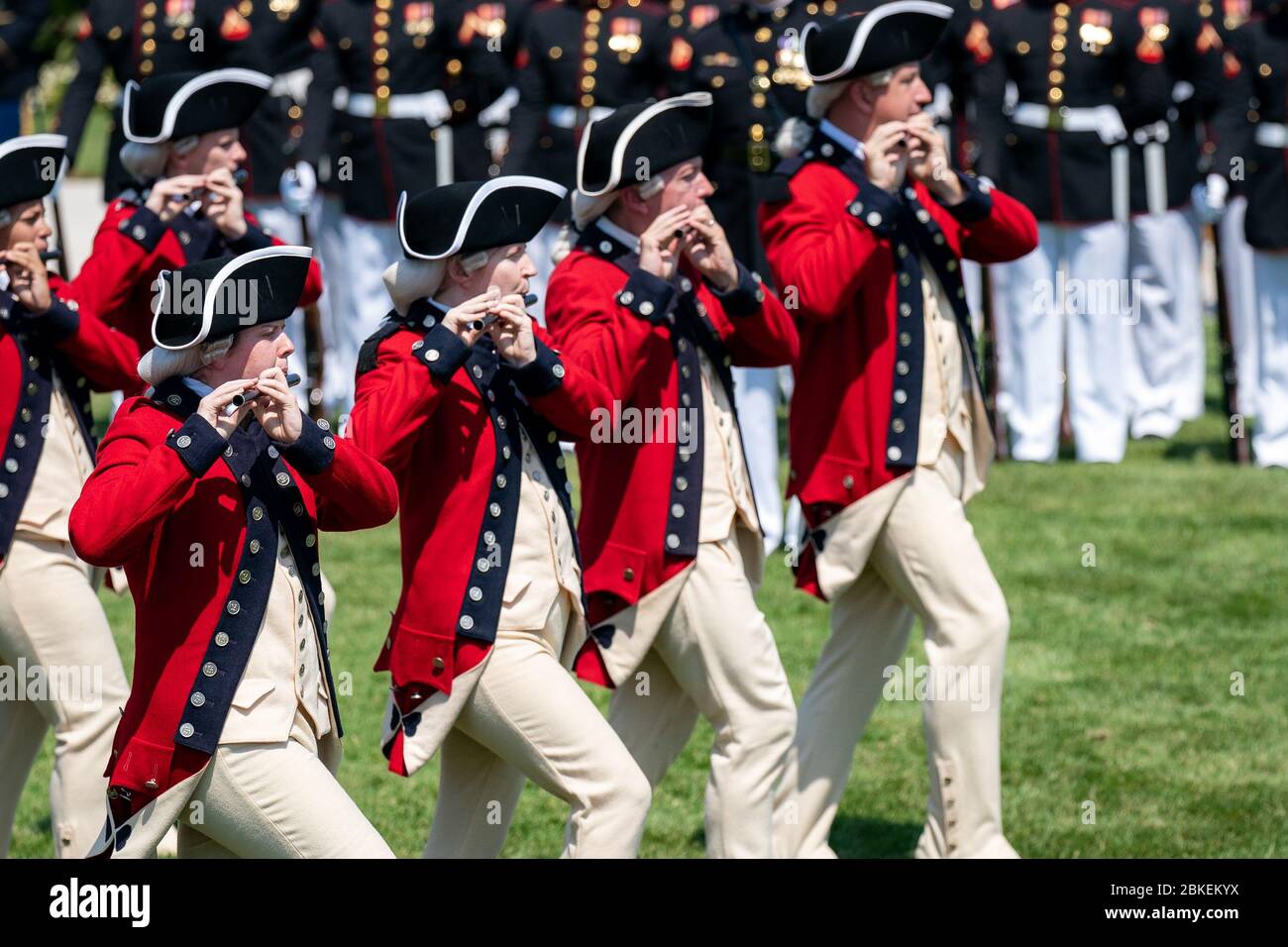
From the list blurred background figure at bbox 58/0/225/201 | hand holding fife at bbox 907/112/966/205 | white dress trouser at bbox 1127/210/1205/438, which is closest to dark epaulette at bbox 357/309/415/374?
hand holding fife at bbox 907/112/966/205

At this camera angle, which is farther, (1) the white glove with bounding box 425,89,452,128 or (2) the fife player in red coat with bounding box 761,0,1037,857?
(1) the white glove with bounding box 425,89,452,128

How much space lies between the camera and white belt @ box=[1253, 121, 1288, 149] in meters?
11.8

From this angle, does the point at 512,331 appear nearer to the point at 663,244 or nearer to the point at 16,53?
the point at 663,244

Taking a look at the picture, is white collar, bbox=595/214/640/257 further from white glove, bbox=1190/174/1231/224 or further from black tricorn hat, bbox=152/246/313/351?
white glove, bbox=1190/174/1231/224

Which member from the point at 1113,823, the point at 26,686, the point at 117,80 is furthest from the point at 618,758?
the point at 117,80

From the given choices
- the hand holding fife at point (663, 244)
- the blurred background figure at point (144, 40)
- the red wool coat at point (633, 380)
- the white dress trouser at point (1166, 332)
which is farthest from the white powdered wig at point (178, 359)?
the white dress trouser at point (1166, 332)

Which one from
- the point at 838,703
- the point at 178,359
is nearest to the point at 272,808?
the point at 178,359

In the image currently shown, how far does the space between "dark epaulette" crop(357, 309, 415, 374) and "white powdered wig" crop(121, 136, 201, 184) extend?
192 cm

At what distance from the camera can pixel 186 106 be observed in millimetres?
7090

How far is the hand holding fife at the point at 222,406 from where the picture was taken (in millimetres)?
4699

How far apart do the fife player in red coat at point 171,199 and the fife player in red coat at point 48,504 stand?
570 mm

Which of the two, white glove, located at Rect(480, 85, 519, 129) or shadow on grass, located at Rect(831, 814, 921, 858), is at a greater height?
white glove, located at Rect(480, 85, 519, 129)

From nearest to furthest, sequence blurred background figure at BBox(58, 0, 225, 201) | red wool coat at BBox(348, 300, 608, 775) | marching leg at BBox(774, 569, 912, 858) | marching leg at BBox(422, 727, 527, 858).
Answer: red wool coat at BBox(348, 300, 608, 775), marching leg at BBox(422, 727, 527, 858), marching leg at BBox(774, 569, 912, 858), blurred background figure at BBox(58, 0, 225, 201)
